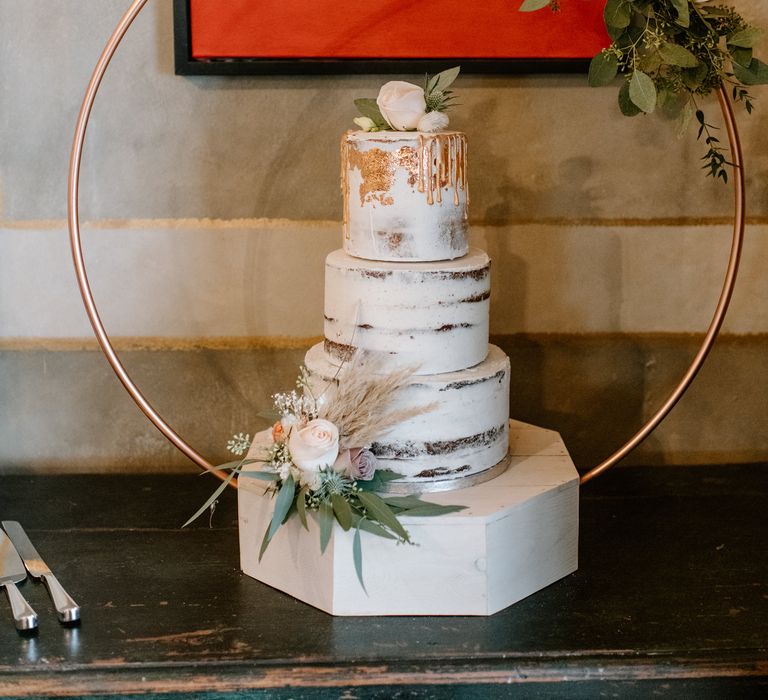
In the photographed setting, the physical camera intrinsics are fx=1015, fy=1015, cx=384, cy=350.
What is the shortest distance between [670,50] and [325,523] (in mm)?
668

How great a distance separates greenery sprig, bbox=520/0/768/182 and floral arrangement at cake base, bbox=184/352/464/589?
1.44 feet

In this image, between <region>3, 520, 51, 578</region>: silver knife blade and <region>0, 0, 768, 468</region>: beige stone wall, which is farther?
<region>0, 0, 768, 468</region>: beige stone wall

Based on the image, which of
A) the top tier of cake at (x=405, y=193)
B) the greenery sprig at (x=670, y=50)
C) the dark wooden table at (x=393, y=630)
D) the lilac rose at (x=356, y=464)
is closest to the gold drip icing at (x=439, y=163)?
the top tier of cake at (x=405, y=193)

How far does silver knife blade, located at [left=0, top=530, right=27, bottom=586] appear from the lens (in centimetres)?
122

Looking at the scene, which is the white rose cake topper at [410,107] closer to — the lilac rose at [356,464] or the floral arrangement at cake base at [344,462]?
the floral arrangement at cake base at [344,462]

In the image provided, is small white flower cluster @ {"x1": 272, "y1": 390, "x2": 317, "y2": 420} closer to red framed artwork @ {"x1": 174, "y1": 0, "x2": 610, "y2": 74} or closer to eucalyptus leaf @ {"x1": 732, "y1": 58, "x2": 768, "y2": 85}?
red framed artwork @ {"x1": 174, "y1": 0, "x2": 610, "y2": 74}

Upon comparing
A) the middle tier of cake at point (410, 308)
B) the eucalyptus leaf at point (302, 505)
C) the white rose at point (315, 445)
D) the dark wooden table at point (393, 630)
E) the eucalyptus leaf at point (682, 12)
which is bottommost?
the dark wooden table at point (393, 630)

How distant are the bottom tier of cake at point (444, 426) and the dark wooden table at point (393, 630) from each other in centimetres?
17

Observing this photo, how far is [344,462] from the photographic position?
1.12 metres

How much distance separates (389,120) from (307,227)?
1.31 ft

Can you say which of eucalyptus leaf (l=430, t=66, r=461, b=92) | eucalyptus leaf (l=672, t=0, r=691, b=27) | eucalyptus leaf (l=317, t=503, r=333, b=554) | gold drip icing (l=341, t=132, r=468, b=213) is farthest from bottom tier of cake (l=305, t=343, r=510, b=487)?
eucalyptus leaf (l=672, t=0, r=691, b=27)

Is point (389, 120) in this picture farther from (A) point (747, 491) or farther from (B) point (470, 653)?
(A) point (747, 491)

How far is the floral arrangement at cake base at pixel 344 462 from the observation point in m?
1.09

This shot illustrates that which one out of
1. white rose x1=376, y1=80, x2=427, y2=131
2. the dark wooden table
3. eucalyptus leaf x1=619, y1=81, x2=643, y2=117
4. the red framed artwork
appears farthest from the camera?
the red framed artwork
